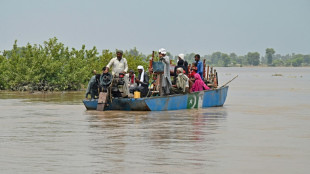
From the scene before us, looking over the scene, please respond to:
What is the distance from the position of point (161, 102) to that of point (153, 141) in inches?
243

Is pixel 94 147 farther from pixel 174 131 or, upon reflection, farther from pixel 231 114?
pixel 231 114

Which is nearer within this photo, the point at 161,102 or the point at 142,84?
the point at 161,102

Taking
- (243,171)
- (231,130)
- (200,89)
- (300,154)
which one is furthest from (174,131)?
(200,89)

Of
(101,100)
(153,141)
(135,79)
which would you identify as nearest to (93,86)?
(101,100)

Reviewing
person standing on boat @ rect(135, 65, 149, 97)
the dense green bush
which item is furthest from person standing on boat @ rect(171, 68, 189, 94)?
the dense green bush

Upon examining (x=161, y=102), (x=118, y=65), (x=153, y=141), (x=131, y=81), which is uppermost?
(x=118, y=65)

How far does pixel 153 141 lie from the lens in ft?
42.1

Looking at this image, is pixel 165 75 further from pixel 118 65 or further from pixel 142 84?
pixel 118 65

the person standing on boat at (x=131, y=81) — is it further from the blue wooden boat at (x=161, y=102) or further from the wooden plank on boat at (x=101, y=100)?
the wooden plank on boat at (x=101, y=100)

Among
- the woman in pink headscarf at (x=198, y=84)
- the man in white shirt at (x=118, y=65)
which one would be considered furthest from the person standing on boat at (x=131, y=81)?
the woman in pink headscarf at (x=198, y=84)

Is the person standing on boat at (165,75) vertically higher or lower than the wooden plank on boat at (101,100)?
higher

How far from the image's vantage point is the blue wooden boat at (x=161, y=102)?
732 inches

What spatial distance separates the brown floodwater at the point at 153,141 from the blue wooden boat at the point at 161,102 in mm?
289

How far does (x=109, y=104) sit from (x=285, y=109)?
628cm
